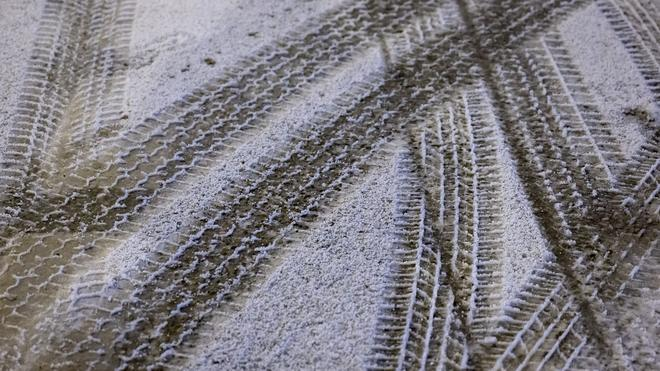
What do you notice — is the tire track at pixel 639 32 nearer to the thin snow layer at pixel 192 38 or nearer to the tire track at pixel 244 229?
the tire track at pixel 244 229

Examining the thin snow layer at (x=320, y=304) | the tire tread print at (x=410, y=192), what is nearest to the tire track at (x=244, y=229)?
the tire tread print at (x=410, y=192)

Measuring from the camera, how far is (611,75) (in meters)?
3.35

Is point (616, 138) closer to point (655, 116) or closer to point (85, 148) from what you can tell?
point (655, 116)

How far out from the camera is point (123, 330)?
2.34 m

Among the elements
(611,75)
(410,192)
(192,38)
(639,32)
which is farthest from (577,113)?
(192,38)

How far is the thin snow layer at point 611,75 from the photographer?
311 cm

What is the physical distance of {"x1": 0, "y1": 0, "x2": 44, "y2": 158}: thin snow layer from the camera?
3082 millimetres

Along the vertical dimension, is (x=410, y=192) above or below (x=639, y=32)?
below

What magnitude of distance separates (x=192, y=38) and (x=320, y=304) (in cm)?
172

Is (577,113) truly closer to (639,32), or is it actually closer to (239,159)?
(639,32)

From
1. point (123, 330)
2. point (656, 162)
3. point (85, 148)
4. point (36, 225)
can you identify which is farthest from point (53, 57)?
point (656, 162)

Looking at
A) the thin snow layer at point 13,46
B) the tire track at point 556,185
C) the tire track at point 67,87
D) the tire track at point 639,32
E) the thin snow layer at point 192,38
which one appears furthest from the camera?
the tire track at point 639,32

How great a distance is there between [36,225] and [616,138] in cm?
248

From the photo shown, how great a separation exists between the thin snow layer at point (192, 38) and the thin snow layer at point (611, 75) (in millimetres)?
1333
